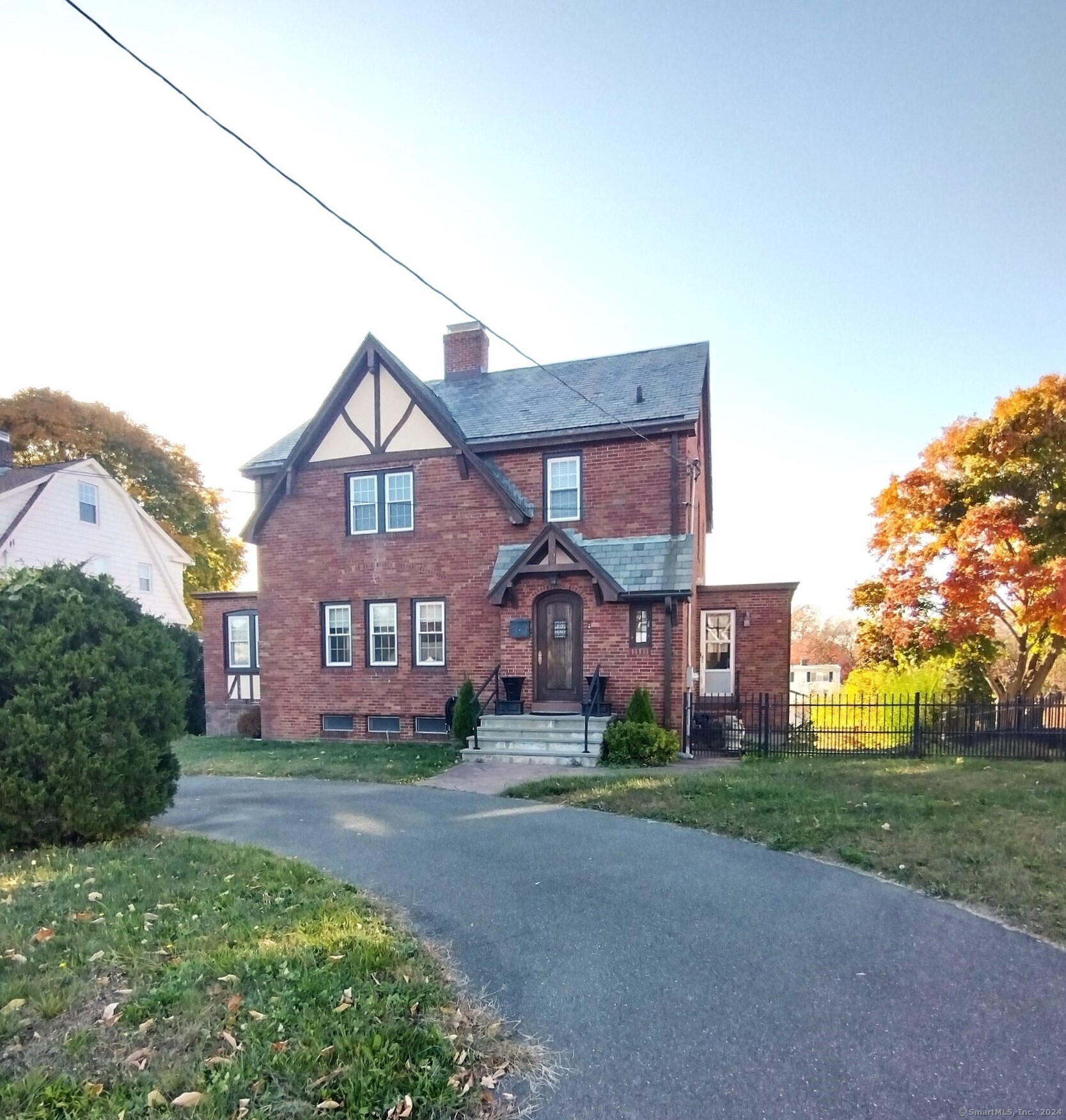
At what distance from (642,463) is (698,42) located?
278 inches

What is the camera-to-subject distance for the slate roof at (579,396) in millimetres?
14141

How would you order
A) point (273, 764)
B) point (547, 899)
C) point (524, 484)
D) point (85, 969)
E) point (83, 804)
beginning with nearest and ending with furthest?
point (85, 969) < point (547, 899) < point (83, 804) < point (273, 764) < point (524, 484)

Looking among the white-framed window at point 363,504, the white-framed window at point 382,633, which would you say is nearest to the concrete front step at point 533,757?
the white-framed window at point 382,633

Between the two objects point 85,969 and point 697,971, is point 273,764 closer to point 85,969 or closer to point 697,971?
point 85,969

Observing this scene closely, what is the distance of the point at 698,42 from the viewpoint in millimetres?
8406

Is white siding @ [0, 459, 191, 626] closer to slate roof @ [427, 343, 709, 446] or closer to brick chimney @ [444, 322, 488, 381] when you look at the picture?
brick chimney @ [444, 322, 488, 381]

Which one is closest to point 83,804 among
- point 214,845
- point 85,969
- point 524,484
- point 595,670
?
point 214,845

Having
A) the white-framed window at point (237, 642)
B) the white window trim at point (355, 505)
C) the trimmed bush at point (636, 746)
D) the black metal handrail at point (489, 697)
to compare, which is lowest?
the trimmed bush at point (636, 746)

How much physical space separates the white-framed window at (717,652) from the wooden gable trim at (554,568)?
433cm

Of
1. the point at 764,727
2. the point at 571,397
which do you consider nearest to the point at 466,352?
the point at 571,397

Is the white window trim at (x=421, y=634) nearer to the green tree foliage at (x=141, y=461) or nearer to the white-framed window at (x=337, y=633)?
the white-framed window at (x=337, y=633)

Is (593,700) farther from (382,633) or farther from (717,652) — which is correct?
(382,633)

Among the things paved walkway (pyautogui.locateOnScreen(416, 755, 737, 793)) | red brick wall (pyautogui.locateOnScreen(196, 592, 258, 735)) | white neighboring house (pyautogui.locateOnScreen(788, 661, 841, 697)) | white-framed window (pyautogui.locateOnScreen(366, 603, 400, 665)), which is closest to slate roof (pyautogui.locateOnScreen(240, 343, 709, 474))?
red brick wall (pyautogui.locateOnScreen(196, 592, 258, 735))

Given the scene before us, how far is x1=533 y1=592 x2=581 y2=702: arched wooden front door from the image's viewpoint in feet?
45.0
